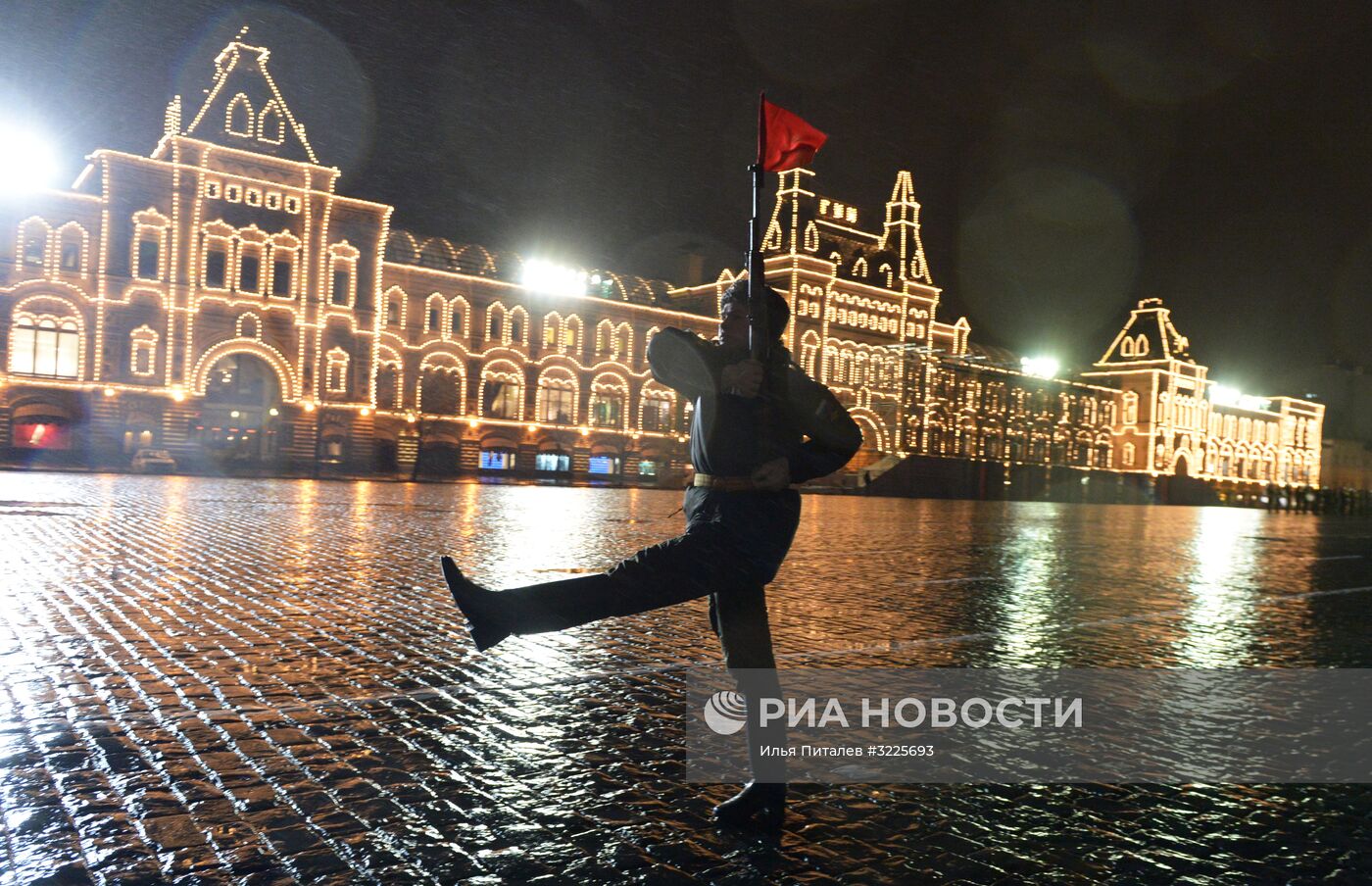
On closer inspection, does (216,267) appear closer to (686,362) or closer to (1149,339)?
(686,362)

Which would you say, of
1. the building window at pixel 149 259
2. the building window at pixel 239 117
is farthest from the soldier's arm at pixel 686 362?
the building window at pixel 239 117

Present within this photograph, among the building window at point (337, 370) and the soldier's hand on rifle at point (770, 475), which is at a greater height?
the building window at point (337, 370)

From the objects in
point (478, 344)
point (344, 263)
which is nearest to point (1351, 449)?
point (478, 344)

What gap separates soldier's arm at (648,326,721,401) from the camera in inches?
136

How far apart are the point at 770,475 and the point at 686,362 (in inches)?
17.7

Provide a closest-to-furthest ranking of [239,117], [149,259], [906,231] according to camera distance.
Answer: [149,259] < [239,117] < [906,231]

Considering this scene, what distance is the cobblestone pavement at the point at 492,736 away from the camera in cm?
314

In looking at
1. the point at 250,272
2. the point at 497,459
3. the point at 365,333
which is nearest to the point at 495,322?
the point at 497,459

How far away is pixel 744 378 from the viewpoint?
3.42 meters

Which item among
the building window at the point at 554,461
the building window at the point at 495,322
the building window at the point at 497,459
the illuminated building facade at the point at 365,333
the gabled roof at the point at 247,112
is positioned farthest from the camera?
the building window at the point at 554,461

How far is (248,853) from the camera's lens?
119 inches

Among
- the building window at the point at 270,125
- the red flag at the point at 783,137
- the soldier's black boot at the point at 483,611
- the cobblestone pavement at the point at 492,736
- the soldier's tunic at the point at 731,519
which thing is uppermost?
the building window at the point at 270,125

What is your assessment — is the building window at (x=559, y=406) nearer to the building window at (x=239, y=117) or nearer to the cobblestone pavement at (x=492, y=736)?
the building window at (x=239, y=117)

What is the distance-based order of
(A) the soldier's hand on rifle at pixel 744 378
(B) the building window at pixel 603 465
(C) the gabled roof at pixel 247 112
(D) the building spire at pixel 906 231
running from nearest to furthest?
(A) the soldier's hand on rifle at pixel 744 378
(C) the gabled roof at pixel 247 112
(B) the building window at pixel 603 465
(D) the building spire at pixel 906 231
